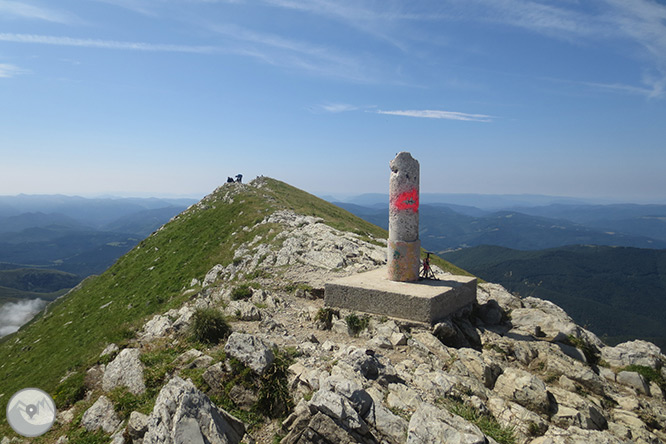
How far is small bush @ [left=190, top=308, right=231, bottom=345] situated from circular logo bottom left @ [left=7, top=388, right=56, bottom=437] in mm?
4623

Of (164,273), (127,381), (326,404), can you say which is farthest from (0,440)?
(164,273)

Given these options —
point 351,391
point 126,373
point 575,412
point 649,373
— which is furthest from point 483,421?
point 649,373

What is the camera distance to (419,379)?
10.1 metres

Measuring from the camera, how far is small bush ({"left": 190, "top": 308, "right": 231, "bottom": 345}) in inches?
482

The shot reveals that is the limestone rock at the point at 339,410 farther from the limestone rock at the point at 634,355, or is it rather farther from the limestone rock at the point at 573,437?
the limestone rock at the point at 634,355

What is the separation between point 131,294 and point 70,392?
1946 centimetres

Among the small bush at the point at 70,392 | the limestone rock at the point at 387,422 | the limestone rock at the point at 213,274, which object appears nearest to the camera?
the limestone rock at the point at 387,422

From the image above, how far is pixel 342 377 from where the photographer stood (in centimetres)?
901

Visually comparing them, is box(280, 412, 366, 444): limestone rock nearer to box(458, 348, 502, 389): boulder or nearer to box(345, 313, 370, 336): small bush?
box(458, 348, 502, 389): boulder

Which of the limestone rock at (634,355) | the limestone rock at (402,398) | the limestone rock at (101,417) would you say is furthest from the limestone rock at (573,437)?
the limestone rock at (101,417)

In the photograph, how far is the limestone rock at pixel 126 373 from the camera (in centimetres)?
1048

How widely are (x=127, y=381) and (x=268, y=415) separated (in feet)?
17.4

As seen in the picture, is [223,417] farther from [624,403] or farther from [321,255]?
[321,255]

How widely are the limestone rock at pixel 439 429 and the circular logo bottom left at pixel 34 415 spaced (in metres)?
10.7
